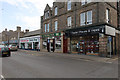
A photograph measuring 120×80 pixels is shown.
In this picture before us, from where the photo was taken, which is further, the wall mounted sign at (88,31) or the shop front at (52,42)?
the shop front at (52,42)

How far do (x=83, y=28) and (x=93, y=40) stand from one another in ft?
7.75

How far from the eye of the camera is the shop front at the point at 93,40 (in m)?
12.1

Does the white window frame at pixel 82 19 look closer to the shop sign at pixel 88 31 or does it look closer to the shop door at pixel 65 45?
the shop sign at pixel 88 31

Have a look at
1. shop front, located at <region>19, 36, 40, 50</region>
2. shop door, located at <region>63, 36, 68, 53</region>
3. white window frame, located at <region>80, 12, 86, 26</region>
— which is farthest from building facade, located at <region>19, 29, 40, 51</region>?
white window frame, located at <region>80, 12, 86, 26</region>

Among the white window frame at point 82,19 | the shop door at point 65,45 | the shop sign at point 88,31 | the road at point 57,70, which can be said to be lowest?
the road at point 57,70

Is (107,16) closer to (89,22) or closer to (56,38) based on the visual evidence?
(89,22)

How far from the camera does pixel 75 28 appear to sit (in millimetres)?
15461

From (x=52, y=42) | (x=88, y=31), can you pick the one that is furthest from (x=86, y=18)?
(x=52, y=42)

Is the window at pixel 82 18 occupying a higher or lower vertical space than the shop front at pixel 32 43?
higher

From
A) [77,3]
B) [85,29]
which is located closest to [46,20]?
[77,3]

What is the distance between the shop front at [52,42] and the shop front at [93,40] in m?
2.36

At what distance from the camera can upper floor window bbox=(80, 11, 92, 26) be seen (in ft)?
46.1

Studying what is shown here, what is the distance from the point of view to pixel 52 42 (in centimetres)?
2028

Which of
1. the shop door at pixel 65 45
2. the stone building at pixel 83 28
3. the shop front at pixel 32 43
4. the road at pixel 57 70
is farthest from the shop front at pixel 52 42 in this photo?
the road at pixel 57 70
